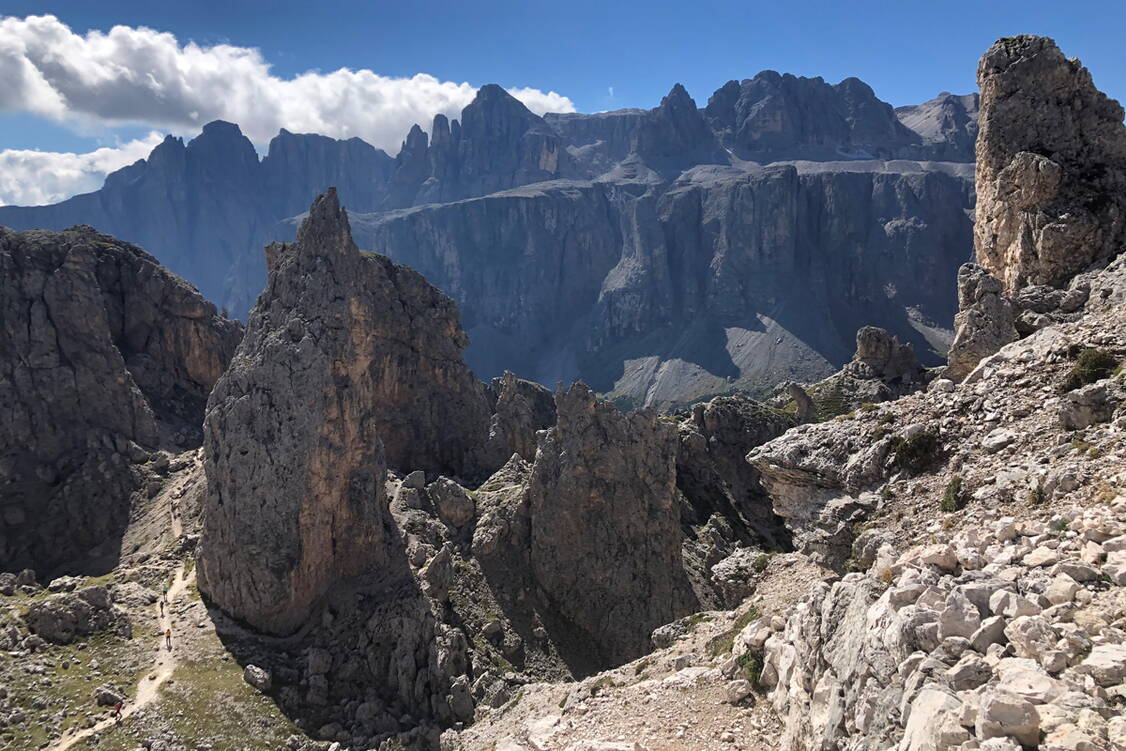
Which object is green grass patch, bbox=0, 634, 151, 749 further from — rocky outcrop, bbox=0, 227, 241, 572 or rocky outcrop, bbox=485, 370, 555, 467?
rocky outcrop, bbox=485, 370, 555, 467

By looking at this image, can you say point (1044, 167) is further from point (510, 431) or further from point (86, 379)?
point (86, 379)

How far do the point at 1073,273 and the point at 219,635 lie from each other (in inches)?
2448

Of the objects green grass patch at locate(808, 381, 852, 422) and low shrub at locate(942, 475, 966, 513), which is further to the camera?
green grass patch at locate(808, 381, 852, 422)

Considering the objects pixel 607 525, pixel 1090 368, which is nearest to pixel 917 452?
pixel 1090 368

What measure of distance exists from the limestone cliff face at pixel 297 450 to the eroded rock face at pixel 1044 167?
52.5 meters

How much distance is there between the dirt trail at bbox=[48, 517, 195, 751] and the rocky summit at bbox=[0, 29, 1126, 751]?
0.70 feet

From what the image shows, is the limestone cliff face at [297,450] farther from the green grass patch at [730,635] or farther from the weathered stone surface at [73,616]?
the green grass patch at [730,635]

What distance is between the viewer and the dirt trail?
47206 millimetres

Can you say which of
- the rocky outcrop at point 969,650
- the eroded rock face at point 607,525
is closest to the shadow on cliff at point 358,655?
the eroded rock face at point 607,525

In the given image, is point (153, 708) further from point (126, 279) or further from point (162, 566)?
point (126, 279)

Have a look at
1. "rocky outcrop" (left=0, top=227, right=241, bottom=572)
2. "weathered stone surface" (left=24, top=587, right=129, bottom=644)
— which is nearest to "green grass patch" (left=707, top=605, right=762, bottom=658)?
"weathered stone surface" (left=24, top=587, right=129, bottom=644)

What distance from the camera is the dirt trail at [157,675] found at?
155 ft

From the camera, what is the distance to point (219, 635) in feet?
199

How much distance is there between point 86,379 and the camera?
9981 centimetres
